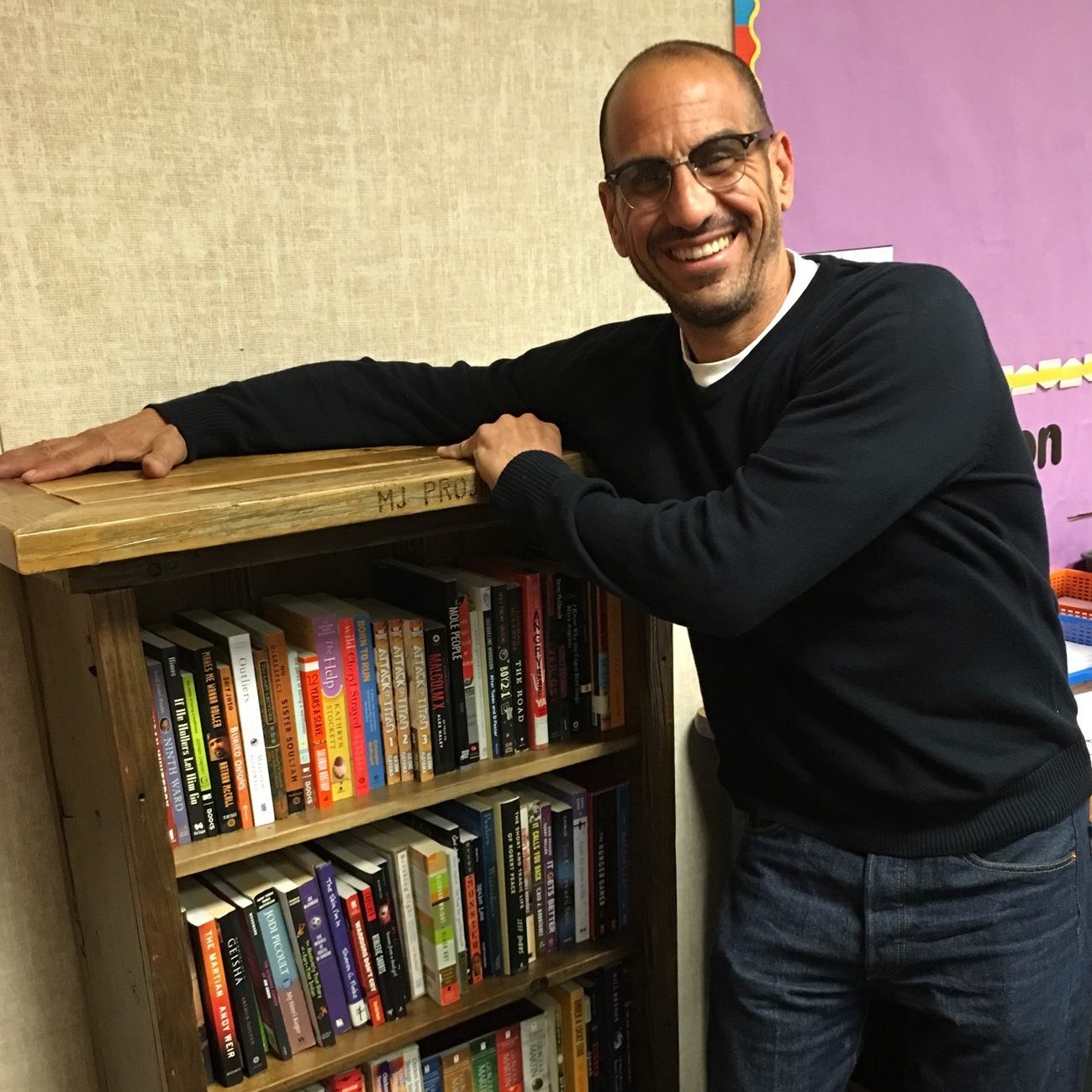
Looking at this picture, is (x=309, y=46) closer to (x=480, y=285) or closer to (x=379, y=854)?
(x=480, y=285)

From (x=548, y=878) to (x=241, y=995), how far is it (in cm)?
41

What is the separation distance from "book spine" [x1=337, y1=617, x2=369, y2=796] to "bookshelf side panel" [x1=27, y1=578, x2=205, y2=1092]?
0.26m

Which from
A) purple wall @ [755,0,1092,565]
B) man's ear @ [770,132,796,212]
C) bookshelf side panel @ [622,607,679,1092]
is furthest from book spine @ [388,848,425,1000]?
purple wall @ [755,0,1092,565]

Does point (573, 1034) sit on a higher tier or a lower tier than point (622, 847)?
lower

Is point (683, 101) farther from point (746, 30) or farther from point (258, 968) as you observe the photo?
point (258, 968)

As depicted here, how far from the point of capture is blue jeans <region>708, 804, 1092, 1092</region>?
1.18 m

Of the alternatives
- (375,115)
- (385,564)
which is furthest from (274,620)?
(375,115)

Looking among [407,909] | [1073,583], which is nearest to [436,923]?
[407,909]

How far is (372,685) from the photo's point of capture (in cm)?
128

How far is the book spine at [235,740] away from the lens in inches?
46.4

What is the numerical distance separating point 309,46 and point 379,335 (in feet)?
1.22

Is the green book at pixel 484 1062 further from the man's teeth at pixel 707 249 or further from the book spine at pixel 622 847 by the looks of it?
the man's teeth at pixel 707 249

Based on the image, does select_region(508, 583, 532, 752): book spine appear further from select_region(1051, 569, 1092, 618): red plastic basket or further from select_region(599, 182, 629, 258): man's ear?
select_region(1051, 569, 1092, 618): red plastic basket

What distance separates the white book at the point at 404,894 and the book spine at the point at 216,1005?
22cm
